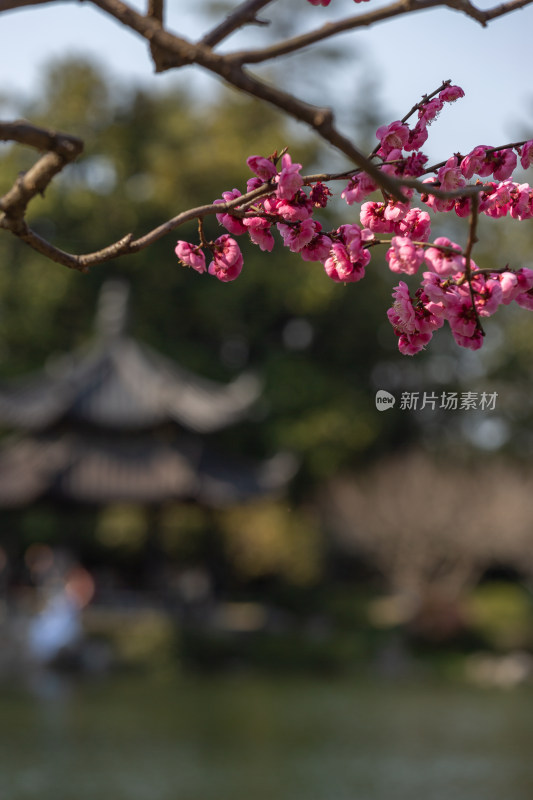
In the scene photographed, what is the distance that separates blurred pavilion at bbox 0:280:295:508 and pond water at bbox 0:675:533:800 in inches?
94.8

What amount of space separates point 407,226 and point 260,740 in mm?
7475

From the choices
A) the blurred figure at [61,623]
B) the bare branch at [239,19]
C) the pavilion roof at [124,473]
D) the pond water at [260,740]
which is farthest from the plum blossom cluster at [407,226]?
the pavilion roof at [124,473]

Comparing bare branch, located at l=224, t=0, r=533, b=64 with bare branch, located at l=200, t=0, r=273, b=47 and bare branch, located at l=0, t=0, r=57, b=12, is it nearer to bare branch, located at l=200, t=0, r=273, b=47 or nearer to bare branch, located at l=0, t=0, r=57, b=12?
bare branch, located at l=200, t=0, r=273, b=47

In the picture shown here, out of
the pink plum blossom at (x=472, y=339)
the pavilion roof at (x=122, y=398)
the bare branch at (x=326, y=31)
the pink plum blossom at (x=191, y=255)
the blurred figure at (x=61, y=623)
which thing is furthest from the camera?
the pavilion roof at (x=122, y=398)

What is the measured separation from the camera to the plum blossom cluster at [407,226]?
2113 millimetres

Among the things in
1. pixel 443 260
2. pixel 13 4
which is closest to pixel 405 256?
pixel 443 260

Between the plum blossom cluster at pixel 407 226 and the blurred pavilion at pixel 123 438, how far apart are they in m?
11.7

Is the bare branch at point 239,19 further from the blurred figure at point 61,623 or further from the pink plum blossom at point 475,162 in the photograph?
the blurred figure at point 61,623

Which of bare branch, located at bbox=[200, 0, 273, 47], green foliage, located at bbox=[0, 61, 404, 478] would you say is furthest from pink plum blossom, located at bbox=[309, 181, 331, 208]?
green foliage, located at bbox=[0, 61, 404, 478]

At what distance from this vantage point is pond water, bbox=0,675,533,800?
24.1 feet

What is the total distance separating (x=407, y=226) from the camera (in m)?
2.33

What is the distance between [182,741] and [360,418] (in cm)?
1011

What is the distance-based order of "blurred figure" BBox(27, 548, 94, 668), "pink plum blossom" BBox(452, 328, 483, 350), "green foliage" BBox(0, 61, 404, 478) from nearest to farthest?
"pink plum blossom" BBox(452, 328, 483, 350) < "blurred figure" BBox(27, 548, 94, 668) < "green foliage" BBox(0, 61, 404, 478)

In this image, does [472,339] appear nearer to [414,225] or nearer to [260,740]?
[414,225]
